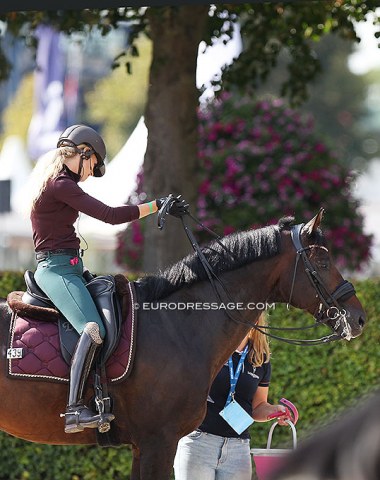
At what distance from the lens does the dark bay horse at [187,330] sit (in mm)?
4609

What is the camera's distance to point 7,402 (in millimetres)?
4605

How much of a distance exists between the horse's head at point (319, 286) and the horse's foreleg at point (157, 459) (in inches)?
39.2

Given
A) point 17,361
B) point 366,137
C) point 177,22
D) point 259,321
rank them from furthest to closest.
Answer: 1. point 366,137
2. point 177,22
3. point 259,321
4. point 17,361

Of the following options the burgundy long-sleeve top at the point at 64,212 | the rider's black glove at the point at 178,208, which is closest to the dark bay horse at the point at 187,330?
the rider's black glove at the point at 178,208

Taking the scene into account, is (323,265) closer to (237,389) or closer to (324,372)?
(237,389)

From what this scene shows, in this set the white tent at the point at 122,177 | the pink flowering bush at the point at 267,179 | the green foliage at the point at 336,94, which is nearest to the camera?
the white tent at the point at 122,177

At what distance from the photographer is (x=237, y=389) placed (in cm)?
470

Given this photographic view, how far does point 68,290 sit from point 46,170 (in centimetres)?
63

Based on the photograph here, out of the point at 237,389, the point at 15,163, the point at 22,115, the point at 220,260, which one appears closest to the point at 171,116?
the point at 220,260

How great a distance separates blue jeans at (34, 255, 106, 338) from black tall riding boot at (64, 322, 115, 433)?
61mm

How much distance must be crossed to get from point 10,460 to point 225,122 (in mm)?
5323

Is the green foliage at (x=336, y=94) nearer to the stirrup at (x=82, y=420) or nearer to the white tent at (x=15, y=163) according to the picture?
the white tent at (x=15, y=163)

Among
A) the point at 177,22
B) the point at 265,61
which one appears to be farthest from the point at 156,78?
the point at 265,61

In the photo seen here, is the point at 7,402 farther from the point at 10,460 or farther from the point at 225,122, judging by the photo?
the point at 225,122
